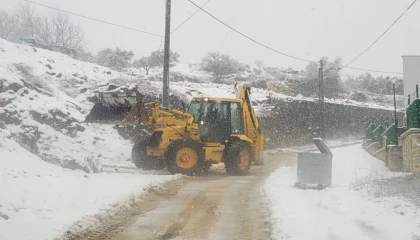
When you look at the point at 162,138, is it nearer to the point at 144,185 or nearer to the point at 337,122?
the point at 144,185

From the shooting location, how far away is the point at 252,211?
9203 mm

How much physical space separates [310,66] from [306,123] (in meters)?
20.8

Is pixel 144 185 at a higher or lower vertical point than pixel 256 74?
lower

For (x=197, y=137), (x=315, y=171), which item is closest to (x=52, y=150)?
(x=197, y=137)

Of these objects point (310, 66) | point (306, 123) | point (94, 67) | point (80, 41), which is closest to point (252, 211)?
point (94, 67)

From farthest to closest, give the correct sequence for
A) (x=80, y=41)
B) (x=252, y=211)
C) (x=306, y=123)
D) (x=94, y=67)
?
(x=80, y=41) → (x=306, y=123) → (x=94, y=67) → (x=252, y=211)

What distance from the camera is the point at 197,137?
16.3 metres

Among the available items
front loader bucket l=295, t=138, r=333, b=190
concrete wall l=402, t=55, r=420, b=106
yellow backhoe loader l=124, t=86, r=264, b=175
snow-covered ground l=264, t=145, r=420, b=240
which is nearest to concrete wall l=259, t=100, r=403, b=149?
concrete wall l=402, t=55, r=420, b=106

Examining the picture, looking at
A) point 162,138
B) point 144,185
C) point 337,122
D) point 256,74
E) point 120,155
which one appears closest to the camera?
point 144,185

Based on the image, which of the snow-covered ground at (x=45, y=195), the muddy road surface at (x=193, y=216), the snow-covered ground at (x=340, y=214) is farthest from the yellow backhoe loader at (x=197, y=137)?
the snow-covered ground at (x=340, y=214)

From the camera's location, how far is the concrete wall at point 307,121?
38094mm

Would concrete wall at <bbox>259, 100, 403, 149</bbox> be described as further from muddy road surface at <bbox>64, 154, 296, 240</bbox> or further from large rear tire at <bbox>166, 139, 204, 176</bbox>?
muddy road surface at <bbox>64, 154, 296, 240</bbox>

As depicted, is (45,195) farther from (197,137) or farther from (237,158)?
(237,158)

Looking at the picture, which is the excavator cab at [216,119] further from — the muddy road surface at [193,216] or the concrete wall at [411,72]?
the concrete wall at [411,72]
